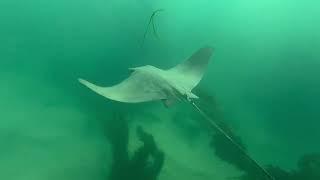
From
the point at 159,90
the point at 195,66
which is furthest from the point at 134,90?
the point at 195,66

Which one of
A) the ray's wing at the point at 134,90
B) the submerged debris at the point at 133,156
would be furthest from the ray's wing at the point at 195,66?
the submerged debris at the point at 133,156

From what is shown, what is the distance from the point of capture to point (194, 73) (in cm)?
405

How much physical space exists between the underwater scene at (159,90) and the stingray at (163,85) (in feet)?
0.04

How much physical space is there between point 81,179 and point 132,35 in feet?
6.11

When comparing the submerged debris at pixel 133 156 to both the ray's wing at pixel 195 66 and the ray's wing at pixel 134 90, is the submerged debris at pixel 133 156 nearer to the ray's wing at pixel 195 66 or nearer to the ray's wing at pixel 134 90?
the ray's wing at pixel 134 90

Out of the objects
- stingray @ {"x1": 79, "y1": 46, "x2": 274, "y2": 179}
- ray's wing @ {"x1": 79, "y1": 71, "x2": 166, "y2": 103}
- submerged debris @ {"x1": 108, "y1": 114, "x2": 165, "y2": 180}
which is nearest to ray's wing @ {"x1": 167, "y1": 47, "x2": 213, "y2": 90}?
stingray @ {"x1": 79, "y1": 46, "x2": 274, "y2": 179}

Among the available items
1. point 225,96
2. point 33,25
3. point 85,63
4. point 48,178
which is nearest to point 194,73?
point 225,96

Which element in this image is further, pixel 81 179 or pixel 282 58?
pixel 282 58

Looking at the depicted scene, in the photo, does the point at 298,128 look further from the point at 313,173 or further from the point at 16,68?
the point at 16,68

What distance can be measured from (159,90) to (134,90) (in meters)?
0.30

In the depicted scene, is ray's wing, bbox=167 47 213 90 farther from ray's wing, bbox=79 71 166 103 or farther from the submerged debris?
the submerged debris

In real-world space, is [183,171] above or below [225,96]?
below

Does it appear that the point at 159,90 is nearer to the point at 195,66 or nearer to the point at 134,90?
the point at 134,90

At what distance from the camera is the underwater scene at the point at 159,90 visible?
12.1ft
